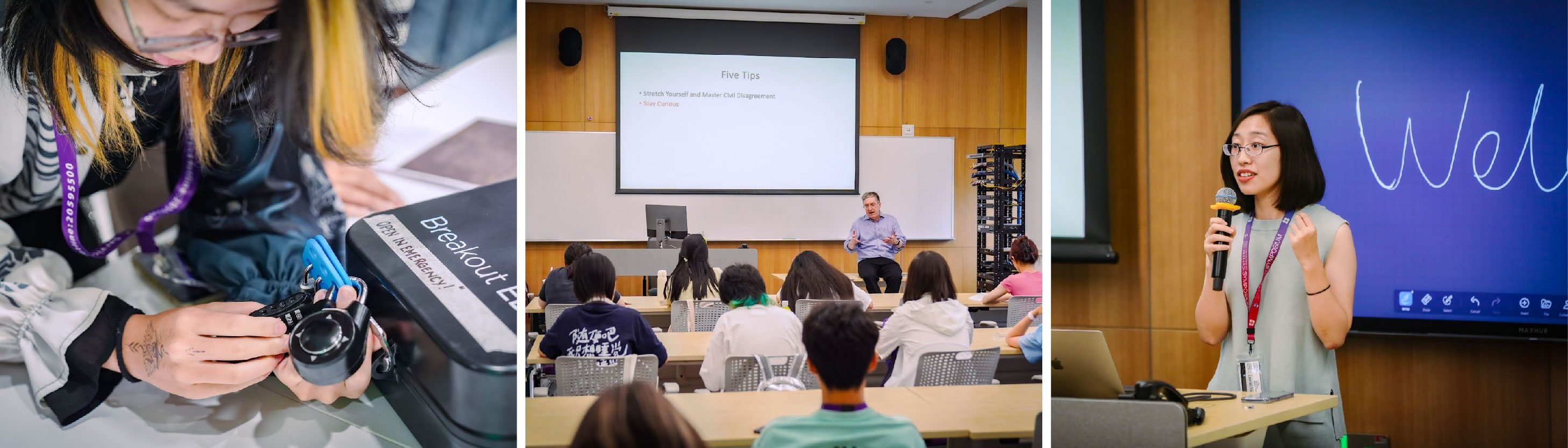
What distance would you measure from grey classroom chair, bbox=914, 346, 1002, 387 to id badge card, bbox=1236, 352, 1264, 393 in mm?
611

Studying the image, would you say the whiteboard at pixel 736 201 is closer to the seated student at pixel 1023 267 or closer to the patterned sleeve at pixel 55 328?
the seated student at pixel 1023 267

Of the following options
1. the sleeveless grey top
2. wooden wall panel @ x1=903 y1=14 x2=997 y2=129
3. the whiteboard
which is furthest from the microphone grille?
wooden wall panel @ x1=903 y1=14 x2=997 y2=129

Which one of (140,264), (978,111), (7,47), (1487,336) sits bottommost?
(1487,336)

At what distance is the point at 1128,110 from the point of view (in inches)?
111

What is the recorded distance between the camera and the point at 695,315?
323 cm

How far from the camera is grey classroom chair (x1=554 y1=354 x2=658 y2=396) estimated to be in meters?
1.97

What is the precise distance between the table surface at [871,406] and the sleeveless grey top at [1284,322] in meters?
0.65

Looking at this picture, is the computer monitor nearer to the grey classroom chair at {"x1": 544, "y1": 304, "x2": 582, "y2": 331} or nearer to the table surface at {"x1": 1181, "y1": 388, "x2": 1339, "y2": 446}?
the grey classroom chair at {"x1": 544, "y1": 304, "x2": 582, "y2": 331}

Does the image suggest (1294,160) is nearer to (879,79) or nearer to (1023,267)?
(1023,267)

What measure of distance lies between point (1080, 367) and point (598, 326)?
4.17 feet

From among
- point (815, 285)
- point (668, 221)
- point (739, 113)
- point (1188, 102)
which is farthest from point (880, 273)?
point (815, 285)

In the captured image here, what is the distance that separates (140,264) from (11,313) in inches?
13.4

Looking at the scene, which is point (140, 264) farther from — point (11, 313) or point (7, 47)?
point (7, 47)

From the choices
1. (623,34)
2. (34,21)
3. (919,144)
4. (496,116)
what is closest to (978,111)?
(919,144)
